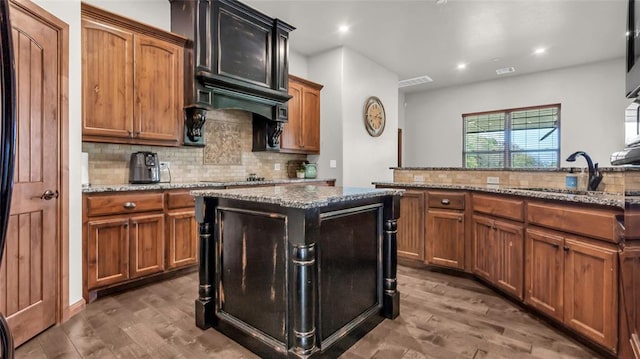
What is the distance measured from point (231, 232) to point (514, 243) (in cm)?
219

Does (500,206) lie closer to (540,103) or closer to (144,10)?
(144,10)

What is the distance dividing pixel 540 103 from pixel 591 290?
5.53 metres

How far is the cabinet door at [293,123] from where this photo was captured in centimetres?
468

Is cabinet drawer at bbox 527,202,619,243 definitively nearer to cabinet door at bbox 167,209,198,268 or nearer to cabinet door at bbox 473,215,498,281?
cabinet door at bbox 473,215,498,281

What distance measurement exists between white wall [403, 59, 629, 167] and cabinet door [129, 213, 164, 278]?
20.6ft

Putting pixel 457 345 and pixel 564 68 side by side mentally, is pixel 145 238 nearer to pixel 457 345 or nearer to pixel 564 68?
pixel 457 345

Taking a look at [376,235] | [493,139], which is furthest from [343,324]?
[493,139]

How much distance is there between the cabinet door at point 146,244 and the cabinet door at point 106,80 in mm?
826

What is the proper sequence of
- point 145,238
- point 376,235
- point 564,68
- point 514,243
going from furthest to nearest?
point 564,68
point 145,238
point 514,243
point 376,235

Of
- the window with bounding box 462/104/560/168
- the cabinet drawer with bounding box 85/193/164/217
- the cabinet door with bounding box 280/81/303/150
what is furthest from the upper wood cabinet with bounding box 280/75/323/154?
the window with bounding box 462/104/560/168

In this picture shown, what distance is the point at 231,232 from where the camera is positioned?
6.73 feet

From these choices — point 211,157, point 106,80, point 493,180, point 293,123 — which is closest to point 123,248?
point 106,80

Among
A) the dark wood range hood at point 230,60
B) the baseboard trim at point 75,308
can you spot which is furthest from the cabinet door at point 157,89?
the baseboard trim at point 75,308

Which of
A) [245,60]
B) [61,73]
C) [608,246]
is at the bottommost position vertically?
[608,246]
